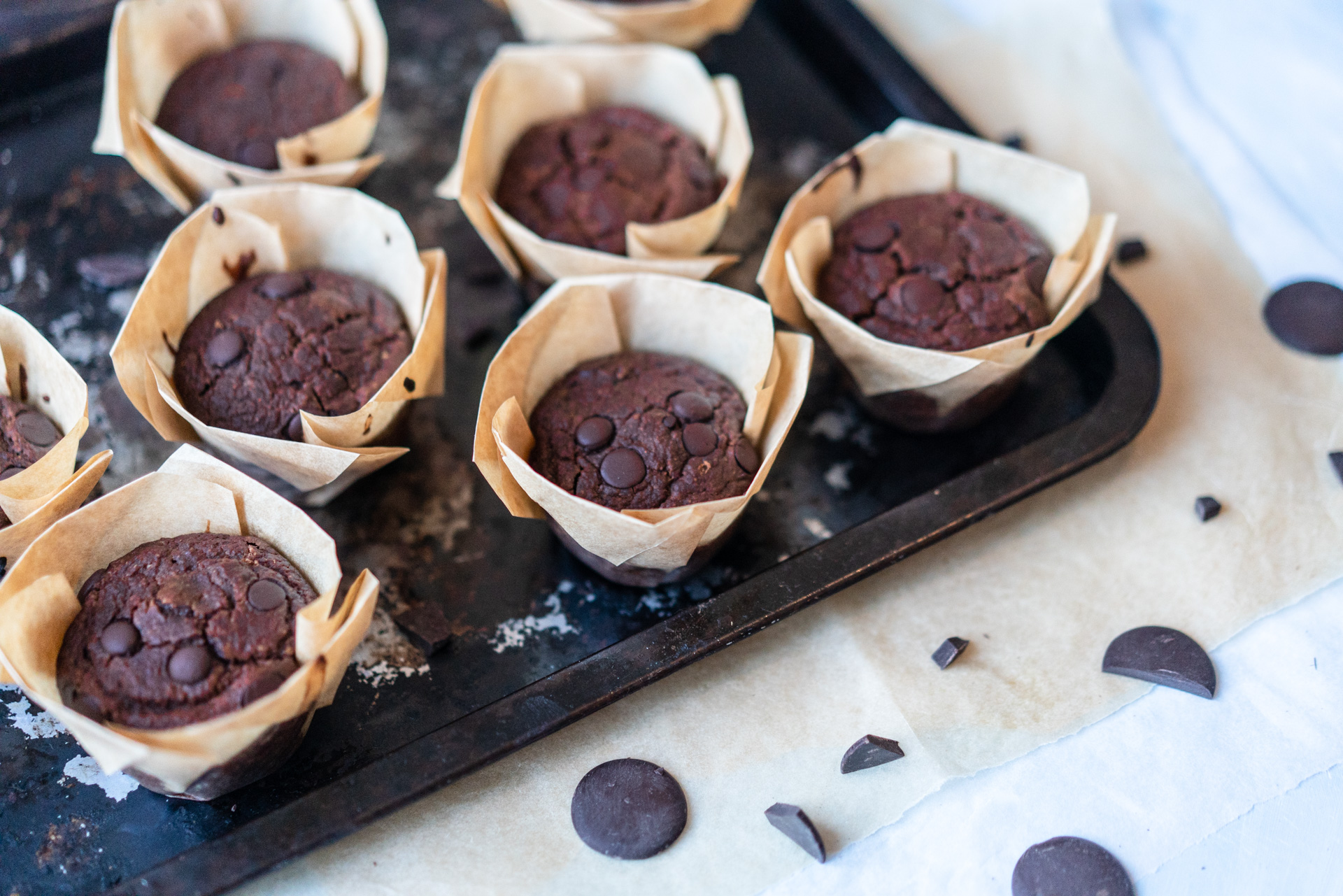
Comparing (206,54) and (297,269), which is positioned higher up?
(206,54)

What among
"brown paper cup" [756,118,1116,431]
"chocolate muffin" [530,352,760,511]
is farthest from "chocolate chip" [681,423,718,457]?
"brown paper cup" [756,118,1116,431]

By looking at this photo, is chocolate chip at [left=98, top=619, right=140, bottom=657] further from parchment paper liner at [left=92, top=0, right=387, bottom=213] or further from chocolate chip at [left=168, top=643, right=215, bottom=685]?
parchment paper liner at [left=92, top=0, right=387, bottom=213]

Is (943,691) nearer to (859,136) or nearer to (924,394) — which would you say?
(924,394)

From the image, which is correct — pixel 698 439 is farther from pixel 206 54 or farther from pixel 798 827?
pixel 206 54

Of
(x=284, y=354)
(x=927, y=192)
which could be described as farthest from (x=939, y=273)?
(x=284, y=354)

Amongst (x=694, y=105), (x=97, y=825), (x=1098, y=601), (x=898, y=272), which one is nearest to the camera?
(x=97, y=825)

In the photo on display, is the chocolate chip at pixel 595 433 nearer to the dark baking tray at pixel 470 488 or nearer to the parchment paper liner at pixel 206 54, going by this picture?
the dark baking tray at pixel 470 488

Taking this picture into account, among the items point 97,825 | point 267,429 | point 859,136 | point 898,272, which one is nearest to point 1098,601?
point 898,272
